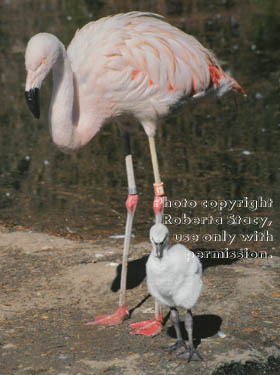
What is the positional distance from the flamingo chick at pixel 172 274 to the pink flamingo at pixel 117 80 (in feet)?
1.72

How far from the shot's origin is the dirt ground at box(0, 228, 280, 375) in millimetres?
4230

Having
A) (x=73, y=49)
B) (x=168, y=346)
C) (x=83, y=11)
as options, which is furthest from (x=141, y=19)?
(x=83, y=11)

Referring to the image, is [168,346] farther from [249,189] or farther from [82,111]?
[249,189]

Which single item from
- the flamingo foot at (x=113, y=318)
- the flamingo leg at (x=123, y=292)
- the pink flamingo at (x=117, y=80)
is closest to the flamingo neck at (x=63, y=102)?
the pink flamingo at (x=117, y=80)

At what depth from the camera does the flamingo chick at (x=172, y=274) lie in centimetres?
407

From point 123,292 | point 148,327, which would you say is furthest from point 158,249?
point 123,292

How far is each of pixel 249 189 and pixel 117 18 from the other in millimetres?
2871

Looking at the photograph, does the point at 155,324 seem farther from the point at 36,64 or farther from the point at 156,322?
the point at 36,64

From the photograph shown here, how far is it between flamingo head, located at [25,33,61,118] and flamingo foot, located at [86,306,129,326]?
4.65ft

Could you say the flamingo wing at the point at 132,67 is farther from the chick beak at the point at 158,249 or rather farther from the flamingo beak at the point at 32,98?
the chick beak at the point at 158,249

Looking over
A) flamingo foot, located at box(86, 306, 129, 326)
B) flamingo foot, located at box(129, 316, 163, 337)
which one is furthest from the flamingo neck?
flamingo foot, located at box(129, 316, 163, 337)

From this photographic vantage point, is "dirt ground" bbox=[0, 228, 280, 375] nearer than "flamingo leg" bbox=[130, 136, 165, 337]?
Yes

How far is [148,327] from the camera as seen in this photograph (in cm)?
466

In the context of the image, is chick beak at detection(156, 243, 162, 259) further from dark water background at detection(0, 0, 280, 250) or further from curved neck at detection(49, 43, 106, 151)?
dark water background at detection(0, 0, 280, 250)
